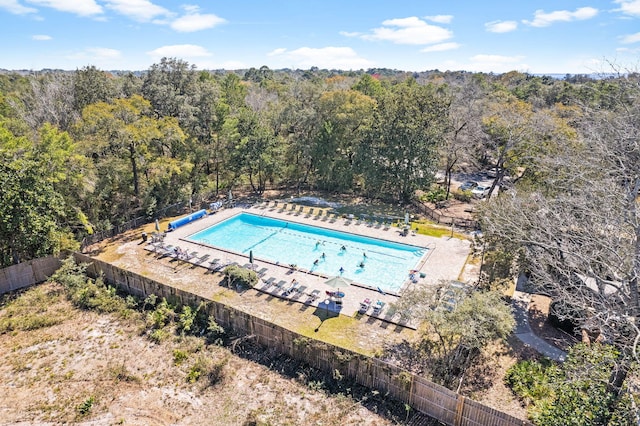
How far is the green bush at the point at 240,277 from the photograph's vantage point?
18.4m

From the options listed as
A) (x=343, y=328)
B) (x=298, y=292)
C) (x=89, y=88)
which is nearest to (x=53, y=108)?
(x=89, y=88)

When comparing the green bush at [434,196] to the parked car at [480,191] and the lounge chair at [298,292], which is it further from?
the lounge chair at [298,292]

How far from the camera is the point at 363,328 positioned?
15.4 meters

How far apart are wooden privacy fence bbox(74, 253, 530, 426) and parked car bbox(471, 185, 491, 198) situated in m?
25.1

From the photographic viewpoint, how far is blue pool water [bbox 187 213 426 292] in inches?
824

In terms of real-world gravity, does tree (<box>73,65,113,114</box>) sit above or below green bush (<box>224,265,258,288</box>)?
above

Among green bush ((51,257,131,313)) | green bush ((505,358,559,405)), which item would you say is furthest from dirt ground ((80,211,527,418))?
green bush ((51,257,131,313))

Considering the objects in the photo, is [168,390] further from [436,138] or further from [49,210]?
[436,138]

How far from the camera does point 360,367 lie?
12578 mm

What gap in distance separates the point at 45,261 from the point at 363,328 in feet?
56.6

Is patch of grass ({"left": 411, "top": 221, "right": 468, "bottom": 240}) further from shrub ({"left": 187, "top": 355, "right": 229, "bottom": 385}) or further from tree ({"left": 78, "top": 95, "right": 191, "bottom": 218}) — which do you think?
tree ({"left": 78, "top": 95, "right": 191, "bottom": 218})

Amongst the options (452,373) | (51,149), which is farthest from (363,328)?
(51,149)

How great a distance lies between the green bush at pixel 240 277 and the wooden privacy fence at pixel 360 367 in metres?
2.53

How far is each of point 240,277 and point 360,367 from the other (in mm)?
8191
